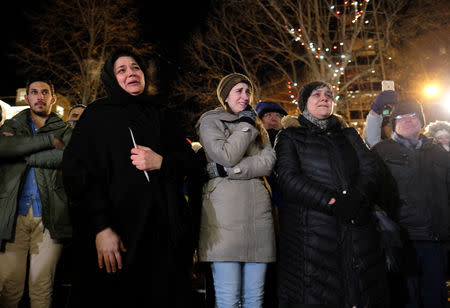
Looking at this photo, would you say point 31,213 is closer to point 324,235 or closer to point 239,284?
point 239,284

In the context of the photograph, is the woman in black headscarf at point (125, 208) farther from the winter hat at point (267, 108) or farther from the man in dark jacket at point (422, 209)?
the winter hat at point (267, 108)

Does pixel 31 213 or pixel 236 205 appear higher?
pixel 236 205

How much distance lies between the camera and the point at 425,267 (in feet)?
10.6

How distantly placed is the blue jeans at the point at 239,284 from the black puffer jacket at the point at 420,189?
5.45ft

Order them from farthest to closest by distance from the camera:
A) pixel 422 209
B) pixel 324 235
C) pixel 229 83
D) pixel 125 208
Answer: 1. pixel 422 209
2. pixel 229 83
3. pixel 324 235
4. pixel 125 208

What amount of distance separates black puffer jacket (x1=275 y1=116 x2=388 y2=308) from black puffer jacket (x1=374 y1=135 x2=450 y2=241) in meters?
0.75

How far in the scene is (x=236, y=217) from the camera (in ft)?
8.33

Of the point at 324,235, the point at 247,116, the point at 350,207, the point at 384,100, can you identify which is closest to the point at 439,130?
the point at 384,100

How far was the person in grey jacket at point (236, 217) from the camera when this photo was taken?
2502 mm

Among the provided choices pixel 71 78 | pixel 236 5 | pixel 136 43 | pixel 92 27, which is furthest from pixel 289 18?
pixel 71 78

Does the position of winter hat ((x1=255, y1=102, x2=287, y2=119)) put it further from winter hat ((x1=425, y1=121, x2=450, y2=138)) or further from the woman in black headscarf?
the woman in black headscarf

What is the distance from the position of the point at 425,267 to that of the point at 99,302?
308cm

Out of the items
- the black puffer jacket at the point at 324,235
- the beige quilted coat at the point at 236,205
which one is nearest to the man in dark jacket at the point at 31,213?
the beige quilted coat at the point at 236,205

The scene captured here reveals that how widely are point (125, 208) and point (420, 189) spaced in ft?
9.41
